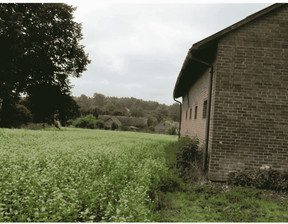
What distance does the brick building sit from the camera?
6.85 meters

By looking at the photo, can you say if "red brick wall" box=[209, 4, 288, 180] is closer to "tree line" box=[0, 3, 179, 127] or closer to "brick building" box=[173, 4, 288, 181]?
"brick building" box=[173, 4, 288, 181]

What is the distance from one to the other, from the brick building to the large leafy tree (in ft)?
50.4

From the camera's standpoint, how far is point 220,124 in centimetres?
693

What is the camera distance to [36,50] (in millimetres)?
20766

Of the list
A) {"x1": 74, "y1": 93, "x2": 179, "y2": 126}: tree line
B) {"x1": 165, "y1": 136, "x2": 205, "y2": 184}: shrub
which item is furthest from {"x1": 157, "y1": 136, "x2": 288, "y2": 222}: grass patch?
{"x1": 74, "y1": 93, "x2": 179, "y2": 126}: tree line

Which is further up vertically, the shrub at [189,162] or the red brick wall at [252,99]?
the red brick wall at [252,99]

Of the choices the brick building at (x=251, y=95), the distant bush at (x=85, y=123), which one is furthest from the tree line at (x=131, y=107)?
the brick building at (x=251, y=95)

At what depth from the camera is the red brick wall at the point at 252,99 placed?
6844mm

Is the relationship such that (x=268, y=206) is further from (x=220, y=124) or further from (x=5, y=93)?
(x=5, y=93)

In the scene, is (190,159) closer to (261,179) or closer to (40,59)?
(261,179)

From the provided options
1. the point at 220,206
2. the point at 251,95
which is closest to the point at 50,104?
the point at 251,95

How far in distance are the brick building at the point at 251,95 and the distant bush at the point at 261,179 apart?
0.21 meters

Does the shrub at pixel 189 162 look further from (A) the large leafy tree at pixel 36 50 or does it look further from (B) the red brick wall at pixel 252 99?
(A) the large leafy tree at pixel 36 50

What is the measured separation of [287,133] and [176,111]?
87.4 meters
